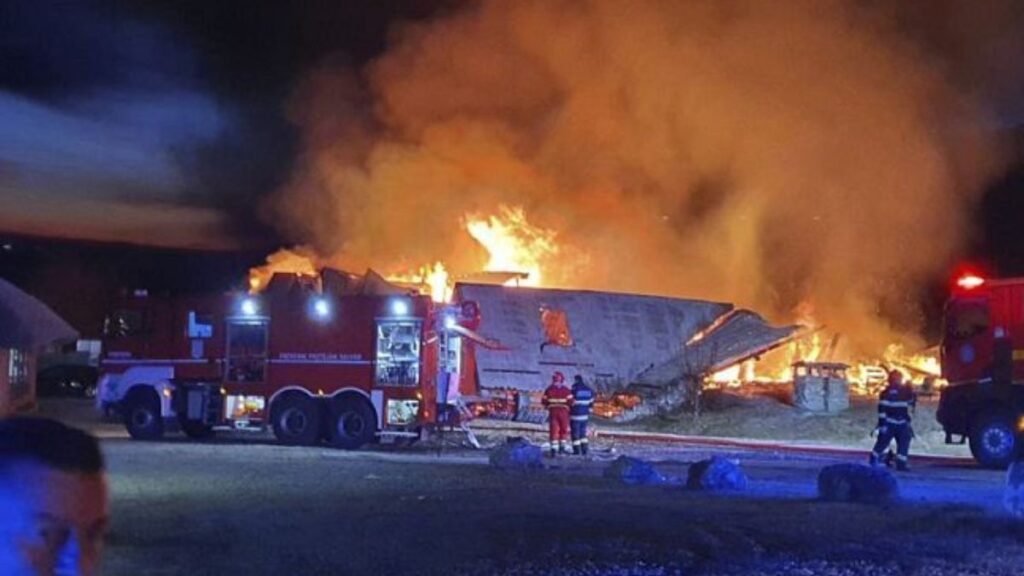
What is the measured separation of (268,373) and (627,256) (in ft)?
81.3

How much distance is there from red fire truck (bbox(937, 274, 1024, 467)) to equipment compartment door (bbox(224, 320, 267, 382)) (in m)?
11.9

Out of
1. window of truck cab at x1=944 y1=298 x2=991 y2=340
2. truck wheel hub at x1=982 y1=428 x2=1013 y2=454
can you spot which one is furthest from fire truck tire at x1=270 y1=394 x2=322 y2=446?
truck wheel hub at x1=982 y1=428 x2=1013 y2=454

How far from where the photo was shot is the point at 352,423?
22.5 metres

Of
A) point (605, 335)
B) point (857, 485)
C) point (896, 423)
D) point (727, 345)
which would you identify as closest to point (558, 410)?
point (896, 423)

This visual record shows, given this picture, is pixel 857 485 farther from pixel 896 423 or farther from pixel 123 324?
pixel 123 324

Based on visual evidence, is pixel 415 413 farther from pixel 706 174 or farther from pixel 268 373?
pixel 706 174

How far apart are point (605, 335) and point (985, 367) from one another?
16.6m

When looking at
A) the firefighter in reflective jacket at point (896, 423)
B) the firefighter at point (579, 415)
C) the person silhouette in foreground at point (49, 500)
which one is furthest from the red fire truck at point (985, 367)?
the person silhouette in foreground at point (49, 500)

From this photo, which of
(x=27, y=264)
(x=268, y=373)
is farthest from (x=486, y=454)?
(x=27, y=264)

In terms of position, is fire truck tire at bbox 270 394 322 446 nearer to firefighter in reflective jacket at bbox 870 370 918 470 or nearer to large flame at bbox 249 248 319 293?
firefighter in reflective jacket at bbox 870 370 918 470

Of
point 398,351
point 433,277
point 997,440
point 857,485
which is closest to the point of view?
point 857,485

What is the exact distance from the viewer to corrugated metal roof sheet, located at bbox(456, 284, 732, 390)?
114ft

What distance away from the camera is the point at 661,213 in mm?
47844

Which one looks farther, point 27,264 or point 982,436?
point 27,264
